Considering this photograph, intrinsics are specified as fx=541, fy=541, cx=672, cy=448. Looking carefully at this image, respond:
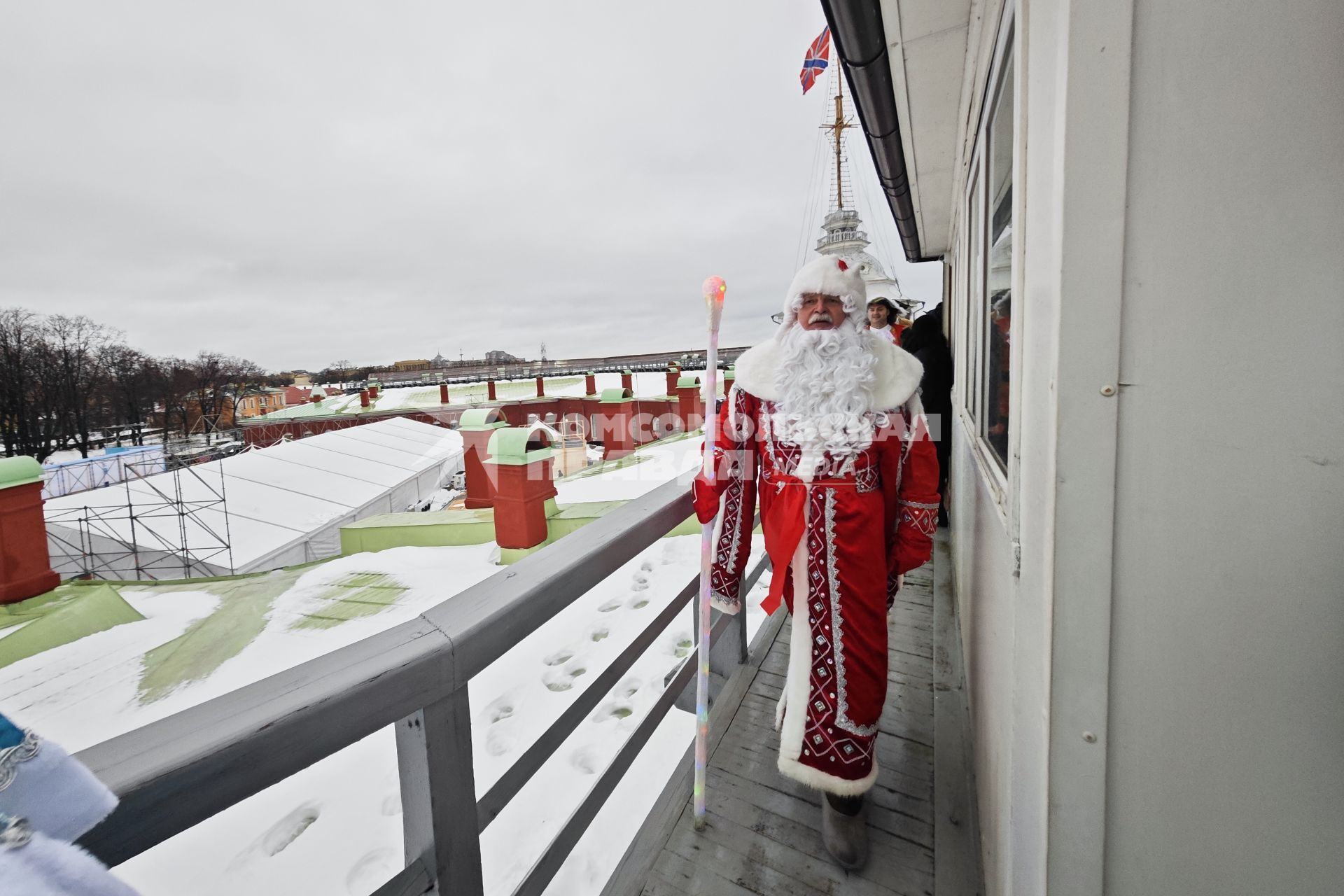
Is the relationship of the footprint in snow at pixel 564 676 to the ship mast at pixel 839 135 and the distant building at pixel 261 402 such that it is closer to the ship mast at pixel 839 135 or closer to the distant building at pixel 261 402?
the ship mast at pixel 839 135

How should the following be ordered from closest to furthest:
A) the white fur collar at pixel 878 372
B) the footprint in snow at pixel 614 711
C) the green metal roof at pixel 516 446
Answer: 1. the white fur collar at pixel 878 372
2. the footprint in snow at pixel 614 711
3. the green metal roof at pixel 516 446

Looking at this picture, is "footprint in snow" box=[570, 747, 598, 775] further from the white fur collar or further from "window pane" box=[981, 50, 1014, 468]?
"window pane" box=[981, 50, 1014, 468]

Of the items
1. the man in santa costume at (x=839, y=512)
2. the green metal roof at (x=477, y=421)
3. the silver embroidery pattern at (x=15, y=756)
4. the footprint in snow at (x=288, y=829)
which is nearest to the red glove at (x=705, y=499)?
the man in santa costume at (x=839, y=512)

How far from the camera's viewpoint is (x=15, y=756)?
396 millimetres

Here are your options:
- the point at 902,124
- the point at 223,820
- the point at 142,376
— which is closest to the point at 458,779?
the point at 223,820

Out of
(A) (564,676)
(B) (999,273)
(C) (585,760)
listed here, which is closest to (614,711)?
(C) (585,760)

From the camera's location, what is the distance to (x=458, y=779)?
897 millimetres

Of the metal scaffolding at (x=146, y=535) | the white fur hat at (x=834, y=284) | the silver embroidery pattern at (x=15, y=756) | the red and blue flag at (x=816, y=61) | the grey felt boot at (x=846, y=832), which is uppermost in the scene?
the red and blue flag at (x=816, y=61)

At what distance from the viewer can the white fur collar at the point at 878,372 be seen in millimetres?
1662

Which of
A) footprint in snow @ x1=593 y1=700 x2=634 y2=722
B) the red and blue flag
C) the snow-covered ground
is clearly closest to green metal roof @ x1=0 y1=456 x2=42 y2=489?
the snow-covered ground

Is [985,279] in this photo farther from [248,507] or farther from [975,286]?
[248,507]

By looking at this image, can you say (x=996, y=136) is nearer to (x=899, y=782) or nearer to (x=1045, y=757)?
(x=1045, y=757)

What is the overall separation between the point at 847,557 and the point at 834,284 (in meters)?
0.85

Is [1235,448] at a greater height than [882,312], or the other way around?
[882,312]
